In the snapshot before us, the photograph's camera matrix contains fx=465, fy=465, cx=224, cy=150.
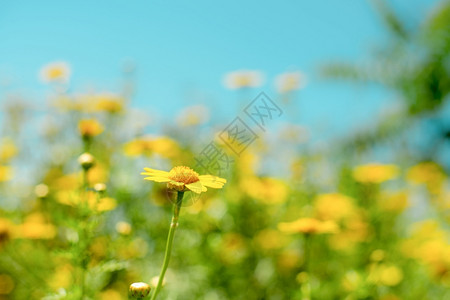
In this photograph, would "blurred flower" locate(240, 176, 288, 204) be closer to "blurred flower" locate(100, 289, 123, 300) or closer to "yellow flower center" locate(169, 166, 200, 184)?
"blurred flower" locate(100, 289, 123, 300)

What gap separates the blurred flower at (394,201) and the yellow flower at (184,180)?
1647 mm

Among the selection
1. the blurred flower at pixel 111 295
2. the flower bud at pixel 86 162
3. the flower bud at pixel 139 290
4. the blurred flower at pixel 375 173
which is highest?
the blurred flower at pixel 375 173

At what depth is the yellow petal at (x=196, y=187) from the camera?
0.55 m

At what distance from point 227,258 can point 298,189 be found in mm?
Answer: 620

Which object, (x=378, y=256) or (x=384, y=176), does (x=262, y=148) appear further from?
(x=378, y=256)

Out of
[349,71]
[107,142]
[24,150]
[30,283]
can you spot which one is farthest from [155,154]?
[349,71]

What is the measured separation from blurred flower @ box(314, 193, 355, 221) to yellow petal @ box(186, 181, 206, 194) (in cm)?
123

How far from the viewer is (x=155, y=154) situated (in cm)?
160

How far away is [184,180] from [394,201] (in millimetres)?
1775

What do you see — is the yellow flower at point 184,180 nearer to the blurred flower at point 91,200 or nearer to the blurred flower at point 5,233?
the blurred flower at point 91,200

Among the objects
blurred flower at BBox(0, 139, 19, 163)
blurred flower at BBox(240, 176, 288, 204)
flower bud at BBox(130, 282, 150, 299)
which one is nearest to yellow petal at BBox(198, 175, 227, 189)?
flower bud at BBox(130, 282, 150, 299)

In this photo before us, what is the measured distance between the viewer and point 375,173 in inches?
80.7

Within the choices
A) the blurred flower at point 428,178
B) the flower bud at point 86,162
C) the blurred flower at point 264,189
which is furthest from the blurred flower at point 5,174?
the blurred flower at point 428,178

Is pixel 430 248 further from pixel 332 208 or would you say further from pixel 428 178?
pixel 428 178
